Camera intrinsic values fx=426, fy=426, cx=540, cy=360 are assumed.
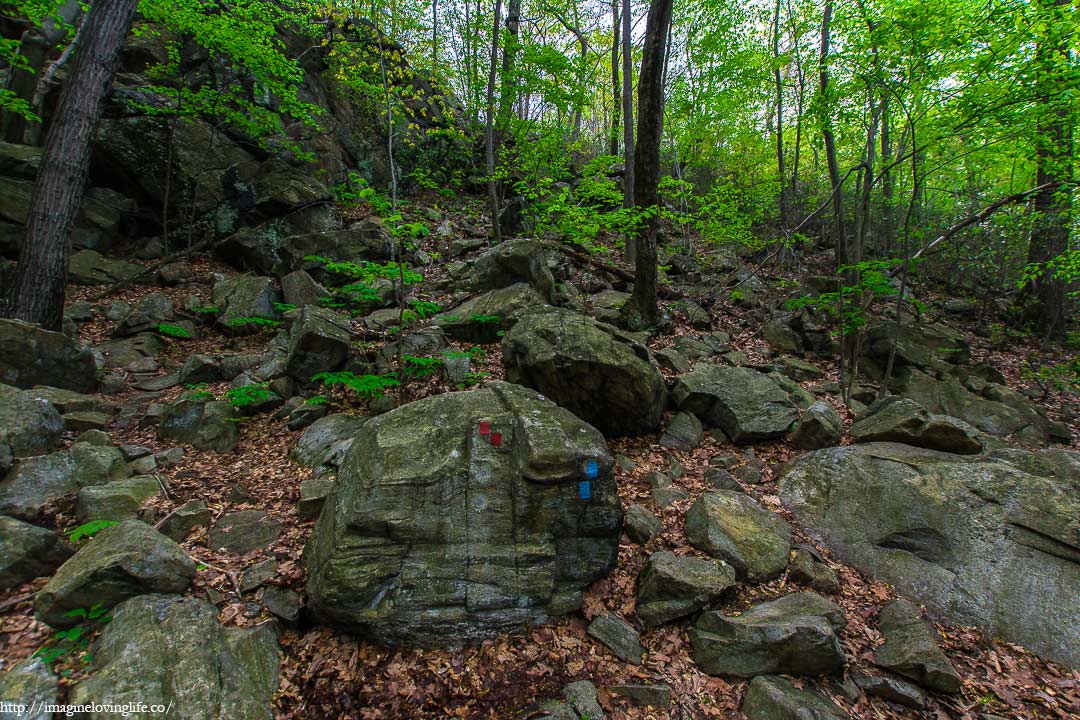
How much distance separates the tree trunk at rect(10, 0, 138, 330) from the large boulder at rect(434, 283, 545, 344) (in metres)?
5.83

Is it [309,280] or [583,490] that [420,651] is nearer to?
[583,490]

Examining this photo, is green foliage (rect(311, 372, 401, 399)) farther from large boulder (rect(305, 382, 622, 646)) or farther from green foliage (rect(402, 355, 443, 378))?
large boulder (rect(305, 382, 622, 646))

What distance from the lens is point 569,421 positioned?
4.44 meters

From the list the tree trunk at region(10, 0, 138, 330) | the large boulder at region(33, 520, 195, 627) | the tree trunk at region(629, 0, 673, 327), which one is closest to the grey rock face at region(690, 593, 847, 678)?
the large boulder at region(33, 520, 195, 627)

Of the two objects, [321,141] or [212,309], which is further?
[321,141]

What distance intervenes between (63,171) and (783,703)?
1119 centimetres

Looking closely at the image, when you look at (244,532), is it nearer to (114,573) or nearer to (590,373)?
(114,573)

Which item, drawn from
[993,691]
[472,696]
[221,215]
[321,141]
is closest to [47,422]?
[472,696]

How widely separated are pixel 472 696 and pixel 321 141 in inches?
671

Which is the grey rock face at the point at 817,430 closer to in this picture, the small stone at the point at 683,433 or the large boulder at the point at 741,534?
the small stone at the point at 683,433

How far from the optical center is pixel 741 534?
451 centimetres

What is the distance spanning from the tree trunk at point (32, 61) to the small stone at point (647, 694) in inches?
606

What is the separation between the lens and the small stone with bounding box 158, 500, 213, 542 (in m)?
4.01

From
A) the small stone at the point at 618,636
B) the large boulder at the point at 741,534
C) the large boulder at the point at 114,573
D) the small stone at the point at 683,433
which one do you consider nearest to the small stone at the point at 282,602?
the large boulder at the point at 114,573
